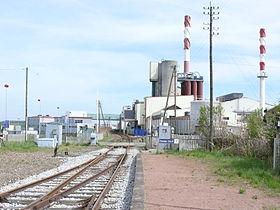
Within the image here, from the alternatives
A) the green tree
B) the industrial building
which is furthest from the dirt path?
the industrial building

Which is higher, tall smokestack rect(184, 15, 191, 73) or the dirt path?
tall smokestack rect(184, 15, 191, 73)

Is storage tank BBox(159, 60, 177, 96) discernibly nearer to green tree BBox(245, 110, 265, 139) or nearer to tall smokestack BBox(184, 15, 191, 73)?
Result: tall smokestack BBox(184, 15, 191, 73)

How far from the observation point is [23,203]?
12.7 m

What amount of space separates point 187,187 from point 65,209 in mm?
5442

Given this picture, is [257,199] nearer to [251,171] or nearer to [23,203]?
[23,203]

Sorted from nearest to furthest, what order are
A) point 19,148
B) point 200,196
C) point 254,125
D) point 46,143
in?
point 200,196
point 254,125
point 19,148
point 46,143

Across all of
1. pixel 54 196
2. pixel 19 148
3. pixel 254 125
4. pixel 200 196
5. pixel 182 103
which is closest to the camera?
pixel 54 196

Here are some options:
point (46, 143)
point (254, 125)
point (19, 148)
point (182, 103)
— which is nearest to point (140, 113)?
point (182, 103)

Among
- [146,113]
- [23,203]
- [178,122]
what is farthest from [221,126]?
[146,113]

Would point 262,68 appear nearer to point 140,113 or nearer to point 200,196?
point 140,113

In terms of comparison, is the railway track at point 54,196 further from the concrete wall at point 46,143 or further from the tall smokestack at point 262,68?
the tall smokestack at point 262,68

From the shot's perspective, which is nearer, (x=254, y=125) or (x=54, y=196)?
(x=54, y=196)

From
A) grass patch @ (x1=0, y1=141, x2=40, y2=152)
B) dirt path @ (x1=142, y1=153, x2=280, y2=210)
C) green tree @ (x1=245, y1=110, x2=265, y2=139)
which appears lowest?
dirt path @ (x1=142, y1=153, x2=280, y2=210)

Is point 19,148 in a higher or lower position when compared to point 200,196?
higher
